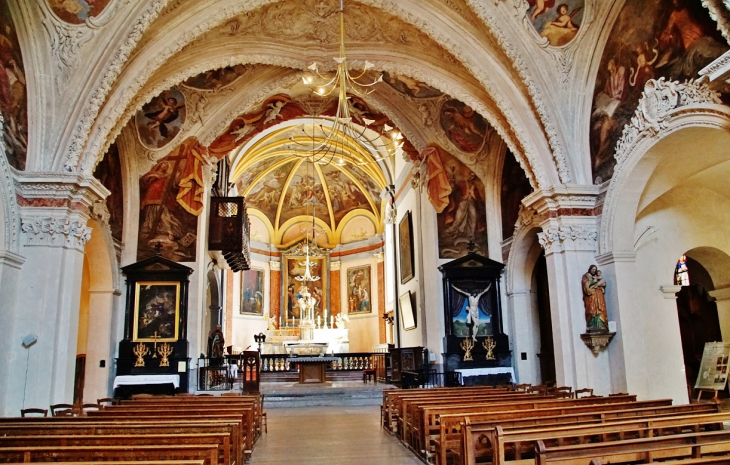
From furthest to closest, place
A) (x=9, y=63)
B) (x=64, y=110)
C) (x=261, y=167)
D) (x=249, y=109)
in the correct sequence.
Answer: (x=261, y=167) < (x=249, y=109) < (x=64, y=110) < (x=9, y=63)

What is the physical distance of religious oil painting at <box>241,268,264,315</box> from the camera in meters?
27.1

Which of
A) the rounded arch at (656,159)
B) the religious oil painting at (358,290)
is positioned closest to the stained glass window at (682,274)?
the rounded arch at (656,159)

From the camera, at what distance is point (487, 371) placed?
14.1 m

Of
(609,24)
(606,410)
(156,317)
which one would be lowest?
(606,410)

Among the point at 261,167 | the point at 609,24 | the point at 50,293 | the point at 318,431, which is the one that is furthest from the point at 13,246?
the point at 261,167

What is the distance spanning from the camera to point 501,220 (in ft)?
49.4

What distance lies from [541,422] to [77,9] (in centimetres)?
916

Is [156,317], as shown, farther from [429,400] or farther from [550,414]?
[550,414]

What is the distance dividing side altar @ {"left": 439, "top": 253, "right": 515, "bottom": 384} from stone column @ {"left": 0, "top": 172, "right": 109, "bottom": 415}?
26.9 ft

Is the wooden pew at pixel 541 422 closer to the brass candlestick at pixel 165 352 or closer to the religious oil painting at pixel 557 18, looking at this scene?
the religious oil painting at pixel 557 18

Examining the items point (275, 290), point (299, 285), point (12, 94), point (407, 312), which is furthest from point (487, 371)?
point (275, 290)

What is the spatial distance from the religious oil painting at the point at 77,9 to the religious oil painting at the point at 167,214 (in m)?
4.91

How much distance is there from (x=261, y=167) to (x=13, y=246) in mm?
16913

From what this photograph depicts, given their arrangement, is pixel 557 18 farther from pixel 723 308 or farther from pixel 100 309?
pixel 100 309
